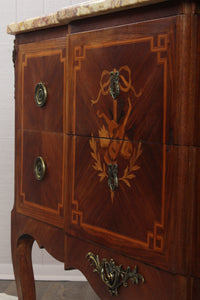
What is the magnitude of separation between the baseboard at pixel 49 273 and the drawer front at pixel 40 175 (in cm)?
88

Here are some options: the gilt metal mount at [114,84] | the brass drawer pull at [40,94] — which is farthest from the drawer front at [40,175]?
the gilt metal mount at [114,84]

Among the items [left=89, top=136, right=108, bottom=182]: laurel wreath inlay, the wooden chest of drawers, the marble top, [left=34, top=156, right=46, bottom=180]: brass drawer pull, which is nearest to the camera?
the wooden chest of drawers

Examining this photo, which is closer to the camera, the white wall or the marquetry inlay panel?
the marquetry inlay panel

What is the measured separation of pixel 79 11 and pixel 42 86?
0.37 metres

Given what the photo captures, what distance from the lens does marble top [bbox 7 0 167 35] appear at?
131 cm

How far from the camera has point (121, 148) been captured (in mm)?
1382

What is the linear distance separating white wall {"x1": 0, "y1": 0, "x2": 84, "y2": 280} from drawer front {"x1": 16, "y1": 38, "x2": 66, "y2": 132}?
82 cm

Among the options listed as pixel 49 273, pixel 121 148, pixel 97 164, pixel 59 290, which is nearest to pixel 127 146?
pixel 121 148

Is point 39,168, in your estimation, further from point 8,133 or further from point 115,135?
point 8,133

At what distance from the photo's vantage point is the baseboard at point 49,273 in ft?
9.08

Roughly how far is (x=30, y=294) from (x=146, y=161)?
3.35 feet

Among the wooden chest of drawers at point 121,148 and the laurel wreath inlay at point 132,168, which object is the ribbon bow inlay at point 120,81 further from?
the laurel wreath inlay at point 132,168

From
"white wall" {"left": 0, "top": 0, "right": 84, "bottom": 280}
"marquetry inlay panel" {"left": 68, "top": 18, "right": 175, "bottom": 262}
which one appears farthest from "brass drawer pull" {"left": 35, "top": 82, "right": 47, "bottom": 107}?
"white wall" {"left": 0, "top": 0, "right": 84, "bottom": 280}

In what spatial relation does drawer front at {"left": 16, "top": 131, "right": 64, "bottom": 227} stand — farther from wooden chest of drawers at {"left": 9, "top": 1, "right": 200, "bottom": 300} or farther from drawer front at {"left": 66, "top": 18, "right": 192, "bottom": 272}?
drawer front at {"left": 66, "top": 18, "right": 192, "bottom": 272}
